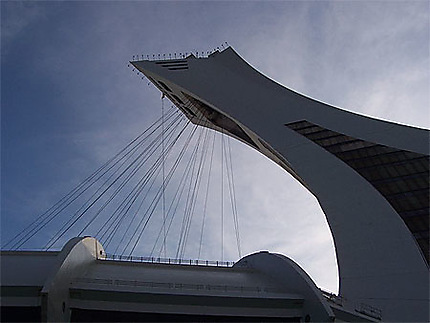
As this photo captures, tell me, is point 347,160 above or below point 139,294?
above

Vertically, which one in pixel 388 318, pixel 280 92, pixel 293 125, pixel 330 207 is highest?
pixel 280 92

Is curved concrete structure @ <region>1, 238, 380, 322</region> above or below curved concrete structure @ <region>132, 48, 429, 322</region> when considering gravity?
below

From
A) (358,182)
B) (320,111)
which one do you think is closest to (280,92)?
(320,111)

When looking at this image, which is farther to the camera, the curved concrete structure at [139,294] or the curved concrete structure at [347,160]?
the curved concrete structure at [347,160]

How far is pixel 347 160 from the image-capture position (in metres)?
27.4

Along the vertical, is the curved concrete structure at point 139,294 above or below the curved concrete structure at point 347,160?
below

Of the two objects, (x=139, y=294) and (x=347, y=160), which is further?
(x=347, y=160)

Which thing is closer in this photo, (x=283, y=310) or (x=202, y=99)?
(x=283, y=310)

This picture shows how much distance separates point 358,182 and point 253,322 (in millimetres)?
12623

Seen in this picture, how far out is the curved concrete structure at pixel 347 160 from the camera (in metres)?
21.8

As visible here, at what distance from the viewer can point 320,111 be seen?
1225 inches

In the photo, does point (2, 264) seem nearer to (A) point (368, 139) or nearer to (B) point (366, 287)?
(B) point (366, 287)

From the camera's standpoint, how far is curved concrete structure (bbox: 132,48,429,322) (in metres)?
21.8

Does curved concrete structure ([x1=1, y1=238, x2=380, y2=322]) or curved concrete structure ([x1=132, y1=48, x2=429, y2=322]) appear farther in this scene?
curved concrete structure ([x1=132, y1=48, x2=429, y2=322])
